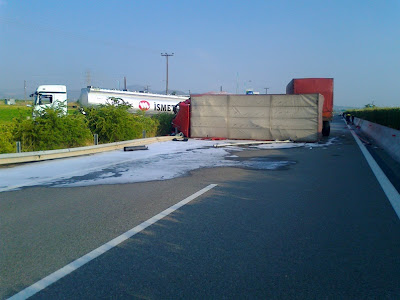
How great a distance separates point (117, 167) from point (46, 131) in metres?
4.47

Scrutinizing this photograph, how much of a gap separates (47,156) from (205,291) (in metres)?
10.7

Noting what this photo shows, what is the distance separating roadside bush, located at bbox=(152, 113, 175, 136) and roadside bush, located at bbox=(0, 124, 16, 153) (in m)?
11.3

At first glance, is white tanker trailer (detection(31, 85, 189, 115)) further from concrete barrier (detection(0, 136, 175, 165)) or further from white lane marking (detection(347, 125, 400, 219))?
→ white lane marking (detection(347, 125, 400, 219))

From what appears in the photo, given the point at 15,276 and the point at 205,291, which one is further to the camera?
the point at 15,276

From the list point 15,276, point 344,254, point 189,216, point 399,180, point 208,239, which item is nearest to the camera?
point 15,276

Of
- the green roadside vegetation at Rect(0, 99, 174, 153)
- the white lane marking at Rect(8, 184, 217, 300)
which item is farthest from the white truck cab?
the white lane marking at Rect(8, 184, 217, 300)

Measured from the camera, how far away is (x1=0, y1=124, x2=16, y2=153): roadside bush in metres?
13.4

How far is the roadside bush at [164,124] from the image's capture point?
996 inches

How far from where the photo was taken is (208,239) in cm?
556

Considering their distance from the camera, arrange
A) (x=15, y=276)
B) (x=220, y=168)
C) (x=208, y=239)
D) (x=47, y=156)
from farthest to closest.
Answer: (x=47, y=156) → (x=220, y=168) → (x=208, y=239) → (x=15, y=276)

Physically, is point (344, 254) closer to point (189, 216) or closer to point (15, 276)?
point (189, 216)

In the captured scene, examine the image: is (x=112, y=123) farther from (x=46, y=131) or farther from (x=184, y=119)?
(x=184, y=119)

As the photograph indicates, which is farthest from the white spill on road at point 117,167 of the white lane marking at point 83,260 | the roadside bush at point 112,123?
the white lane marking at point 83,260

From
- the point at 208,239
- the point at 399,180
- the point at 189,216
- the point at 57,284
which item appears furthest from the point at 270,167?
the point at 57,284
